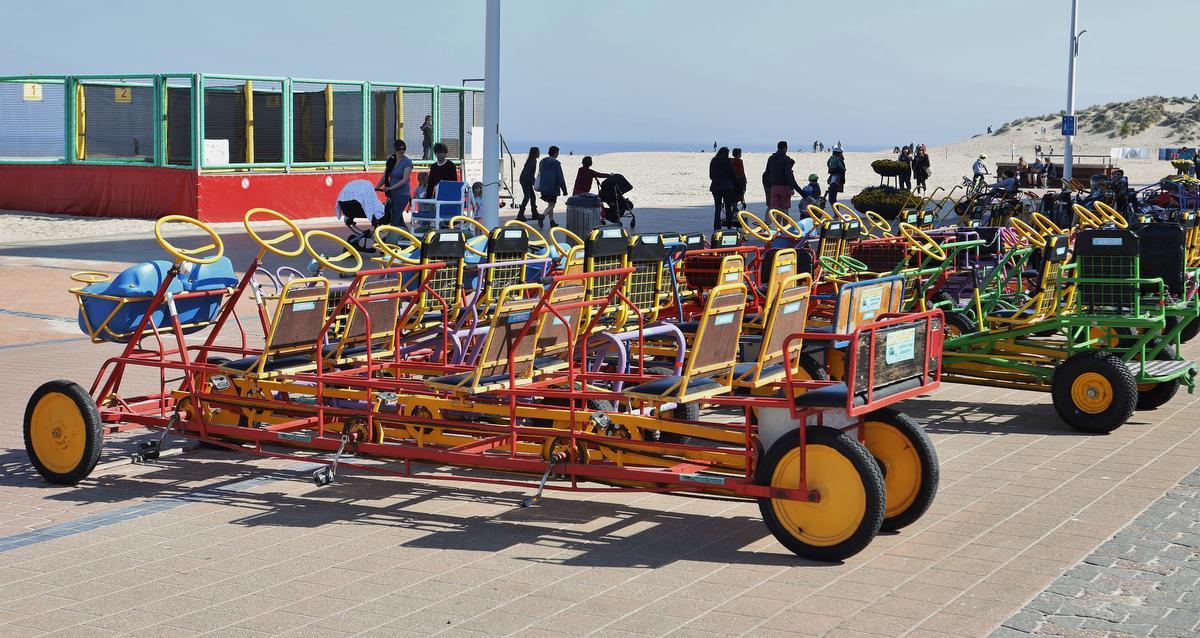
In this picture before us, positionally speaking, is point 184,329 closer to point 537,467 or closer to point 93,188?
point 537,467

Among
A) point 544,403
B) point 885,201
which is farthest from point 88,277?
point 885,201

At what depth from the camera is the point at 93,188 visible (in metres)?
26.5

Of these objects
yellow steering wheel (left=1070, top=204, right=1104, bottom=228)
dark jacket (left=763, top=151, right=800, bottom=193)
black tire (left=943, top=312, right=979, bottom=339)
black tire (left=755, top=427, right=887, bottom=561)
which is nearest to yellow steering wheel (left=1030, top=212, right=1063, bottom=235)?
yellow steering wheel (left=1070, top=204, right=1104, bottom=228)

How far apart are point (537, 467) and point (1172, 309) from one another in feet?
16.3

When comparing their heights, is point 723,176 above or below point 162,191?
above

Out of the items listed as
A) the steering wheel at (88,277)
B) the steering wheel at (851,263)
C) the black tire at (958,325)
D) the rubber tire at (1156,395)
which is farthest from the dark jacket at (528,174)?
the steering wheel at (88,277)

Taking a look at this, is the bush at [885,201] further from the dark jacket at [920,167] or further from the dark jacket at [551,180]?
the dark jacket at [920,167]

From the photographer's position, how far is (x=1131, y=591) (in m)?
5.47

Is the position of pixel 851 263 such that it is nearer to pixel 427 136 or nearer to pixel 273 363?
pixel 273 363

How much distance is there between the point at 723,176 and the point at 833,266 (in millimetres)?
14133

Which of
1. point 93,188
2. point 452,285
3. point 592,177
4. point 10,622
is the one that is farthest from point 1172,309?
point 93,188

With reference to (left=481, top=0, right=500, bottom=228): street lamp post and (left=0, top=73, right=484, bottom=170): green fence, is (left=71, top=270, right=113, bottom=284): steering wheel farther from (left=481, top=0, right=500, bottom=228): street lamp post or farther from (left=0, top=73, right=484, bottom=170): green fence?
(left=0, top=73, right=484, bottom=170): green fence

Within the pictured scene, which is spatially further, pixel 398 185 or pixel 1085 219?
pixel 398 185

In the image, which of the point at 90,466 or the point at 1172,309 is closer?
the point at 90,466
